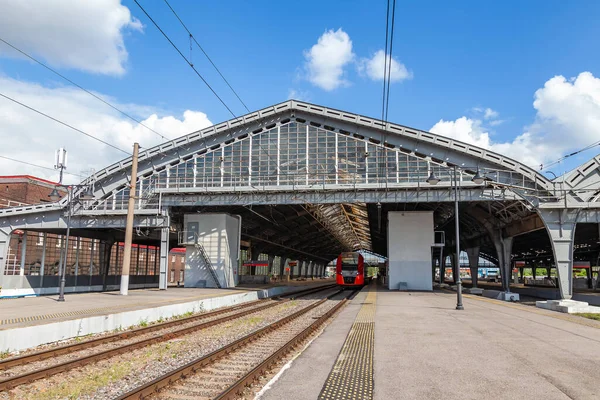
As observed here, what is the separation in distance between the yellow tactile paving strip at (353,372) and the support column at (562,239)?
2189 centimetres

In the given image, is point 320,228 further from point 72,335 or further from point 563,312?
point 72,335

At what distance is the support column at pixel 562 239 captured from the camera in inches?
1147

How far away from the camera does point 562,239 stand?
97.9 feet

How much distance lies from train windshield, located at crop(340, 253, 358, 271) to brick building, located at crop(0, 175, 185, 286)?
78.0 ft

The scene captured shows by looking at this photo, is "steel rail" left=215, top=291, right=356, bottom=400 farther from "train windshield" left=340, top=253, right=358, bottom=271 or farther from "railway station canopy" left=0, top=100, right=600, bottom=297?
"train windshield" left=340, top=253, right=358, bottom=271

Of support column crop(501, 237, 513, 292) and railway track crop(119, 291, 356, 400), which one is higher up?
support column crop(501, 237, 513, 292)

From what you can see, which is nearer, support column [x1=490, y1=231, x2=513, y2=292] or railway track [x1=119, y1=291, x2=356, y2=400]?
railway track [x1=119, y1=291, x2=356, y2=400]

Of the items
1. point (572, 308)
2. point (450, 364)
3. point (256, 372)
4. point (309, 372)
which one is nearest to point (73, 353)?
point (256, 372)

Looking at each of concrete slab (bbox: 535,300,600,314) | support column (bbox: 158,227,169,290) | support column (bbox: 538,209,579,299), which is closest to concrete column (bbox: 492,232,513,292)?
support column (bbox: 538,209,579,299)

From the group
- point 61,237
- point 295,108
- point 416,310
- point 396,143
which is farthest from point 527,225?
point 61,237

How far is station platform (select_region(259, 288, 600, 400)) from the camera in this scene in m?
7.07

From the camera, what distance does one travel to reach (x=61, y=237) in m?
42.1

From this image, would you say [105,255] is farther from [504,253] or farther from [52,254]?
[504,253]

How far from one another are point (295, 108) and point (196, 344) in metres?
30.0
